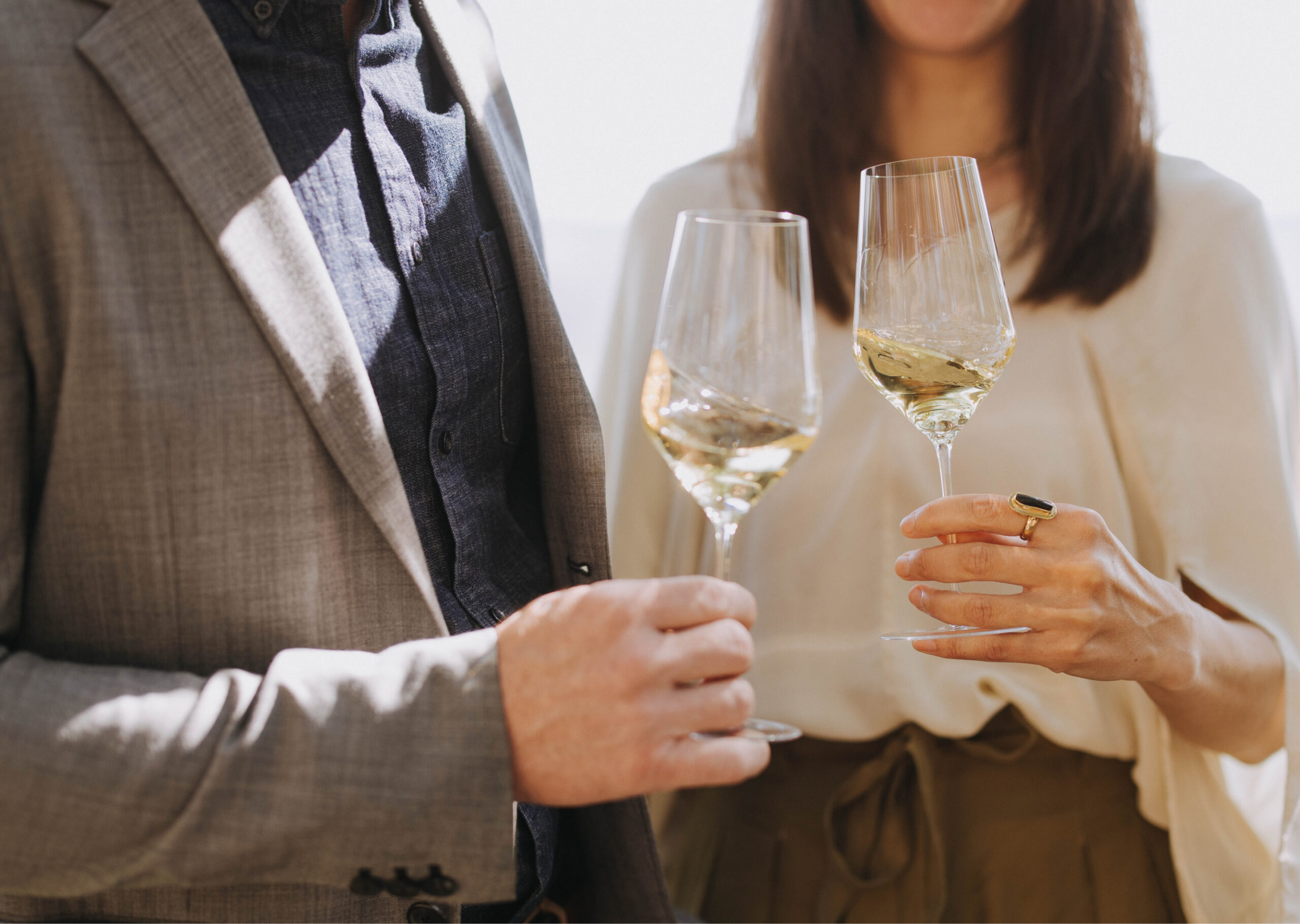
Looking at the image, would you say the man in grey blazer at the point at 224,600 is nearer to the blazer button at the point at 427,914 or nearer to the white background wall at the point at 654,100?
the blazer button at the point at 427,914

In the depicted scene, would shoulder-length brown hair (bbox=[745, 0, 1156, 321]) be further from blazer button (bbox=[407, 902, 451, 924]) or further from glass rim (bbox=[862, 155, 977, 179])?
blazer button (bbox=[407, 902, 451, 924])

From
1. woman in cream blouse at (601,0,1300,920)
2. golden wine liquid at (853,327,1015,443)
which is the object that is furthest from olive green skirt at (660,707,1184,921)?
golden wine liquid at (853,327,1015,443)

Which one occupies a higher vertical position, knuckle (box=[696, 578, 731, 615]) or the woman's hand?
knuckle (box=[696, 578, 731, 615])

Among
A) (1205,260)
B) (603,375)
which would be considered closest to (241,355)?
(603,375)

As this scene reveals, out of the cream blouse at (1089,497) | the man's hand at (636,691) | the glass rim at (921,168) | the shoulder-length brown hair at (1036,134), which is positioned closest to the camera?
the man's hand at (636,691)

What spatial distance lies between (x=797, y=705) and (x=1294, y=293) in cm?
155

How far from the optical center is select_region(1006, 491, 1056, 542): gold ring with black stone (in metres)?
0.78

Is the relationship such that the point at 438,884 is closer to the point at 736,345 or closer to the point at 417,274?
the point at 736,345

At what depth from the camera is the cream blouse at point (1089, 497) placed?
1.08 meters

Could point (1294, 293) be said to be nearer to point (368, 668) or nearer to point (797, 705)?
point (797, 705)

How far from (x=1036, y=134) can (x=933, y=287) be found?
2.19 ft

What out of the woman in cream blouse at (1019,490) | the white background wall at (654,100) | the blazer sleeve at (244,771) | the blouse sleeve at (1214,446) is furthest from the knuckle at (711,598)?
the white background wall at (654,100)

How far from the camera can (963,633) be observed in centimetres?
A: 78

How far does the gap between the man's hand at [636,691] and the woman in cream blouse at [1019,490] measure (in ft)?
1.59
